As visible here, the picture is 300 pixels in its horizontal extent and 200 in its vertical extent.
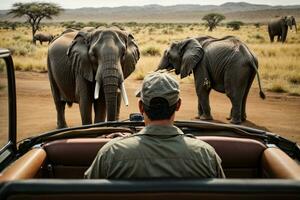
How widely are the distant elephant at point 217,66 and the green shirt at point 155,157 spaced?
24.5ft

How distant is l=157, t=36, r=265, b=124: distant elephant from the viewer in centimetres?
988

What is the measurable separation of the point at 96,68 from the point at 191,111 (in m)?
4.86

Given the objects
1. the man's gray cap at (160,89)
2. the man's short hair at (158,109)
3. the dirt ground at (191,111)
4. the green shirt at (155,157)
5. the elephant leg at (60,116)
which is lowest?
the dirt ground at (191,111)

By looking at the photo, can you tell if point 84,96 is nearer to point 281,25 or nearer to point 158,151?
point 158,151

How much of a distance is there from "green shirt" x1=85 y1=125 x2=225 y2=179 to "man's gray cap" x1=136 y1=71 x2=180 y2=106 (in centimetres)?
16

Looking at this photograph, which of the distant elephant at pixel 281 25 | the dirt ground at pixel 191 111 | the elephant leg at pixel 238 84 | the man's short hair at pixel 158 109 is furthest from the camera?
the distant elephant at pixel 281 25

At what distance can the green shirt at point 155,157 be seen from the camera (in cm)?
248

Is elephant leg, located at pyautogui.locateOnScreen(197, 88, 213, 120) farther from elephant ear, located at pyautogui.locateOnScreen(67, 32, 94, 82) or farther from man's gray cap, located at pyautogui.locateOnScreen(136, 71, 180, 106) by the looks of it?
man's gray cap, located at pyautogui.locateOnScreen(136, 71, 180, 106)

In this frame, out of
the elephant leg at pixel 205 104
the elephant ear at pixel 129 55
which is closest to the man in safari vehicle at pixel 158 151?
the elephant ear at pixel 129 55

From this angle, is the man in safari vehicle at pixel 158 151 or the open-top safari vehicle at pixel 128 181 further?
the man in safari vehicle at pixel 158 151

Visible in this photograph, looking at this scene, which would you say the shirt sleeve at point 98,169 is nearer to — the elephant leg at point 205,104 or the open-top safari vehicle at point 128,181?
the open-top safari vehicle at point 128,181

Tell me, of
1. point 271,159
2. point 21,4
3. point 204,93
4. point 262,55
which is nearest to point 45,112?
point 204,93

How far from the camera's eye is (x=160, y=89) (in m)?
2.61

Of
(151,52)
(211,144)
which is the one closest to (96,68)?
(211,144)
